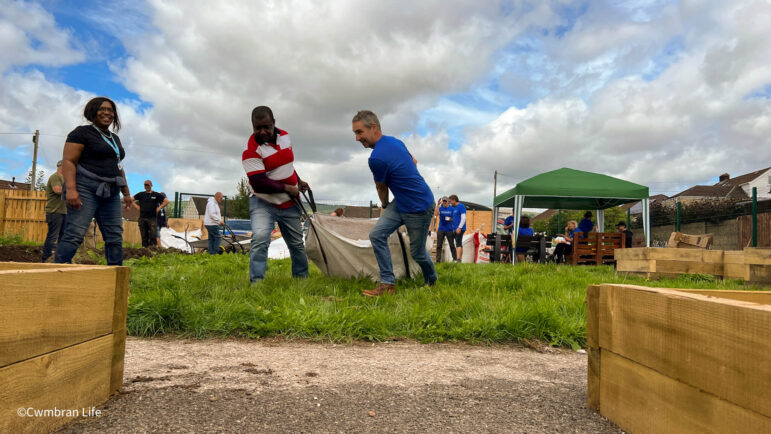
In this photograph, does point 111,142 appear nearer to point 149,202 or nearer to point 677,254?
point 677,254

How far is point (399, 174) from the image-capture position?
16.0 ft

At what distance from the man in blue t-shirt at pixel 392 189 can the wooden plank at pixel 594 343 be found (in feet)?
9.13

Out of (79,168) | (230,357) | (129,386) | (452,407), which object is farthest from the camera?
(79,168)

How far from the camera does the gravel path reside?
1.87 metres

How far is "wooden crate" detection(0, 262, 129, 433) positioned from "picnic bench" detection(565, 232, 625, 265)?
10788 millimetres

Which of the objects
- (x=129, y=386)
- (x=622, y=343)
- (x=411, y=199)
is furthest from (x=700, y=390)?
(x=411, y=199)

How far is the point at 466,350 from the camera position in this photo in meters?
3.21

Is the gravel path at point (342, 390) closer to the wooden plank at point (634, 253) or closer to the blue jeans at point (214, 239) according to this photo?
the wooden plank at point (634, 253)

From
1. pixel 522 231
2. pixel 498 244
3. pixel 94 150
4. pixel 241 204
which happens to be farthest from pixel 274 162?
pixel 241 204

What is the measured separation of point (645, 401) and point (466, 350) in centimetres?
157

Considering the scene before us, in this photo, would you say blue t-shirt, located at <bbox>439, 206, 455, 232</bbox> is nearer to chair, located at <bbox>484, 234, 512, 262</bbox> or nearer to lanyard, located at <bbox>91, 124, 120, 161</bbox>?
chair, located at <bbox>484, 234, 512, 262</bbox>

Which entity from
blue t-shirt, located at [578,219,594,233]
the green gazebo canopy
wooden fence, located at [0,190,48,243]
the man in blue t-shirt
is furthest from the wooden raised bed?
wooden fence, located at [0,190,48,243]

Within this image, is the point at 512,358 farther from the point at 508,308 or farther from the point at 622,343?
the point at 622,343

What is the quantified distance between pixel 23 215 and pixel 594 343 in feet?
61.1
